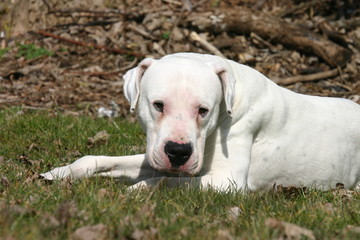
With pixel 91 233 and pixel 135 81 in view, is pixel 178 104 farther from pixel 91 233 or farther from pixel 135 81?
pixel 91 233

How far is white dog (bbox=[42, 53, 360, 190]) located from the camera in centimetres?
474

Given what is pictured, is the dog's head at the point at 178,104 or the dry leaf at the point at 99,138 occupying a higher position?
the dog's head at the point at 178,104

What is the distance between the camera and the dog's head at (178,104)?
4.62 meters

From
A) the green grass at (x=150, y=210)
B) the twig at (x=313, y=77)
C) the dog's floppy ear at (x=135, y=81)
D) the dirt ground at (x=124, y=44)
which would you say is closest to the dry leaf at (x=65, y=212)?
the green grass at (x=150, y=210)

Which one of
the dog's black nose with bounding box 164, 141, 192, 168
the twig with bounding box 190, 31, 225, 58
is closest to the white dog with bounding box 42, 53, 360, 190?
the dog's black nose with bounding box 164, 141, 192, 168

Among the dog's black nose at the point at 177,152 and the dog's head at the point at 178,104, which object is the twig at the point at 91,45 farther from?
the dog's black nose at the point at 177,152

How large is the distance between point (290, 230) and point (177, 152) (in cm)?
140

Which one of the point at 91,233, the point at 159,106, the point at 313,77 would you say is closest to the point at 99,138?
the point at 159,106

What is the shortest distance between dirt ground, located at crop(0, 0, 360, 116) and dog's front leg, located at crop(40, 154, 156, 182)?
3.82 m

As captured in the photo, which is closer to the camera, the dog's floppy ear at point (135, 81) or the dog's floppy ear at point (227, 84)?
the dog's floppy ear at point (227, 84)

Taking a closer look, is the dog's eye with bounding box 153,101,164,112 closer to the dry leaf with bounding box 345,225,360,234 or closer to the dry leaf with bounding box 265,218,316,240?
the dry leaf with bounding box 265,218,316,240

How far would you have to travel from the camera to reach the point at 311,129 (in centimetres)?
571

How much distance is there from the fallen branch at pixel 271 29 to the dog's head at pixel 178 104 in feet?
21.6

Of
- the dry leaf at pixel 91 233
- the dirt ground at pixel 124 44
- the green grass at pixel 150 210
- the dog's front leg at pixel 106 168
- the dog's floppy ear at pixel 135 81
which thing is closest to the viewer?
the dry leaf at pixel 91 233
